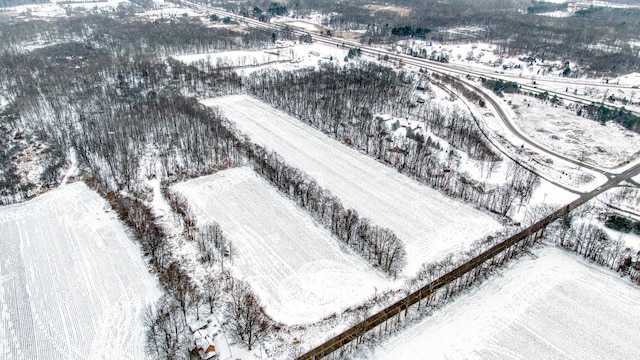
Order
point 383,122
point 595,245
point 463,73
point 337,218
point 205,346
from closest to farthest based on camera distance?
point 205,346
point 595,245
point 337,218
point 383,122
point 463,73

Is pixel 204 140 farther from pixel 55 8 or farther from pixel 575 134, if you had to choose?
pixel 55 8

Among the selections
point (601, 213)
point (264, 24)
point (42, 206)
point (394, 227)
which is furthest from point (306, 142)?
point (264, 24)

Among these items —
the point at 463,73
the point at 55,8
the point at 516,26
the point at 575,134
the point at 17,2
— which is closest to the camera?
the point at 575,134

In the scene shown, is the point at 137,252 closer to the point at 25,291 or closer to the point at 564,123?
the point at 25,291

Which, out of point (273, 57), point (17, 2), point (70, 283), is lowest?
point (70, 283)

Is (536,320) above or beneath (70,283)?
above

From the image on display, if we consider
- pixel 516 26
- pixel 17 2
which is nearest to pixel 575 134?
pixel 516 26
